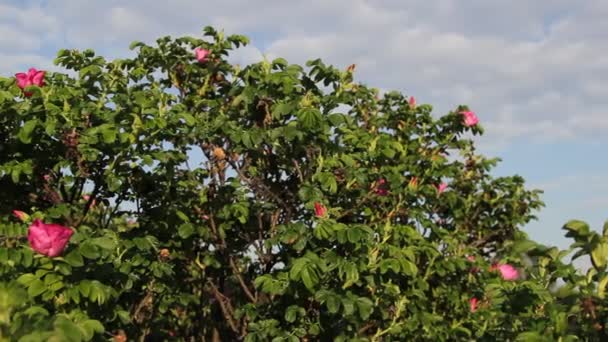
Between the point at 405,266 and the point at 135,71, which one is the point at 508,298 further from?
the point at 135,71

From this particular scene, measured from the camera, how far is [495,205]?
651cm


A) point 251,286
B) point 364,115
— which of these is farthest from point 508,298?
point 364,115

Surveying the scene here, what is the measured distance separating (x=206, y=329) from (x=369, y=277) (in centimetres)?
179

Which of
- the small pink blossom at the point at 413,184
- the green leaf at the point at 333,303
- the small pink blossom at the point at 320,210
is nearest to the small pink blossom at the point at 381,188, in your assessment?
the small pink blossom at the point at 413,184

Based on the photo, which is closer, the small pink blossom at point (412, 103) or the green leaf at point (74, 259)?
the green leaf at point (74, 259)

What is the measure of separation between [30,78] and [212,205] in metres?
1.19

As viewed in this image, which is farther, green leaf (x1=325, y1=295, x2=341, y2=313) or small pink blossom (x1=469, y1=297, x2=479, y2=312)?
small pink blossom (x1=469, y1=297, x2=479, y2=312)

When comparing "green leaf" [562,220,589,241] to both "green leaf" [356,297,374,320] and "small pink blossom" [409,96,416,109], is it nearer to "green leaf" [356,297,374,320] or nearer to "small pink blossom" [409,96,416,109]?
"green leaf" [356,297,374,320]

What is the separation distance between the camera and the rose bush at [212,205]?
304cm

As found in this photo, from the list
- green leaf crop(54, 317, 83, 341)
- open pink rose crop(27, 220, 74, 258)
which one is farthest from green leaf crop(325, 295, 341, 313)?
green leaf crop(54, 317, 83, 341)

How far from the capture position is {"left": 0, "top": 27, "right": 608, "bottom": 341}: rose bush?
3.04 m

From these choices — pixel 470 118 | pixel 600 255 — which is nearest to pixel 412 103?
pixel 470 118

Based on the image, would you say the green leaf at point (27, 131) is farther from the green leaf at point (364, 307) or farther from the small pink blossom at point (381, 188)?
the small pink blossom at point (381, 188)

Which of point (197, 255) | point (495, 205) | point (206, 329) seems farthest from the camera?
point (495, 205)
